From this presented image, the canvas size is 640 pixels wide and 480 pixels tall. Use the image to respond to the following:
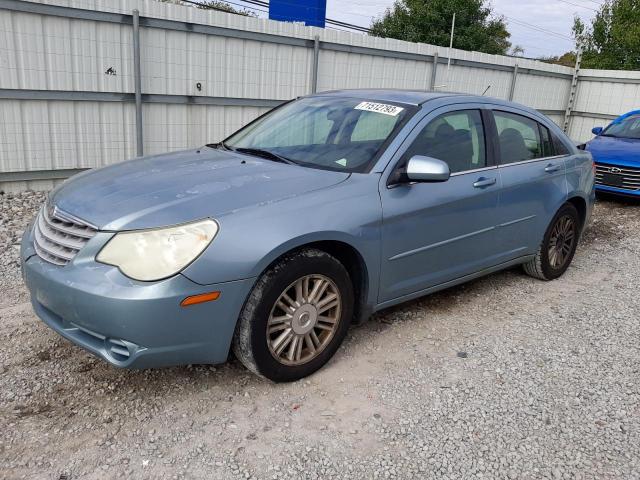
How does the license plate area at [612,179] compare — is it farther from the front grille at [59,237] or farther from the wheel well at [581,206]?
the front grille at [59,237]

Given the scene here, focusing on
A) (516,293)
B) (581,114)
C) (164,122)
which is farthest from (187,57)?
(581,114)

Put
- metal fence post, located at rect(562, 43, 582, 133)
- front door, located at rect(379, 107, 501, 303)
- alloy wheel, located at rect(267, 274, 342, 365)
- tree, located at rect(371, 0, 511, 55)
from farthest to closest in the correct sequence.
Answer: tree, located at rect(371, 0, 511, 55), metal fence post, located at rect(562, 43, 582, 133), front door, located at rect(379, 107, 501, 303), alloy wheel, located at rect(267, 274, 342, 365)

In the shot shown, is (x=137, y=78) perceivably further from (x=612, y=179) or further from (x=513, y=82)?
(x=513, y=82)

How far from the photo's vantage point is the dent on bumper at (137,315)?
8.23 feet

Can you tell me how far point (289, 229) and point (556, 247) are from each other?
3.16 metres

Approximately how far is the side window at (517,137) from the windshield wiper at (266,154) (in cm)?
173

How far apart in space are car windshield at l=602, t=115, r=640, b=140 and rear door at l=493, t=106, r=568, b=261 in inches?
209

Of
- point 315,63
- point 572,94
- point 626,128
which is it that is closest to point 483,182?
point 315,63

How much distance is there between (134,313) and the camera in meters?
2.50

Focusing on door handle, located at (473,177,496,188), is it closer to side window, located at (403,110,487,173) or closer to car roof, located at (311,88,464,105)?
side window, located at (403,110,487,173)

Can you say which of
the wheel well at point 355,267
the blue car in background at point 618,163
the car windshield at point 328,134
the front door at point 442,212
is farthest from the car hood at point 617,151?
the wheel well at point 355,267

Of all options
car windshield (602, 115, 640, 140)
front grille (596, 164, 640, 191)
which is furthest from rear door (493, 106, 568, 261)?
car windshield (602, 115, 640, 140)

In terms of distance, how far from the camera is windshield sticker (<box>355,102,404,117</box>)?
12.2ft

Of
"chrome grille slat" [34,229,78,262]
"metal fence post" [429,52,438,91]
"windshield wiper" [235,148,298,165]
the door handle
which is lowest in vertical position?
"chrome grille slat" [34,229,78,262]
